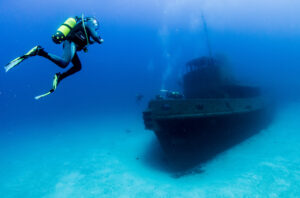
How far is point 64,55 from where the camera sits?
272cm

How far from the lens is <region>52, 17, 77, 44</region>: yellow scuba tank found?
8.75ft

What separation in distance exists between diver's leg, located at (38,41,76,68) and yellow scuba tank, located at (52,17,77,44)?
0.12 m

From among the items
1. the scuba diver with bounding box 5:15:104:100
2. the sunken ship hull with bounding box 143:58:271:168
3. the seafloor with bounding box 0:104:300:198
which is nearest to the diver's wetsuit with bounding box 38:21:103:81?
the scuba diver with bounding box 5:15:104:100

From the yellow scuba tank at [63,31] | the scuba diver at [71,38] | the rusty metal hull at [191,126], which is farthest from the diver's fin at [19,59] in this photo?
the rusty metal hull at [191,126]

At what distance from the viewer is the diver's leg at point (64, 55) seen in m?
2.55

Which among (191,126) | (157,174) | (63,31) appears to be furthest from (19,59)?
(157,174)

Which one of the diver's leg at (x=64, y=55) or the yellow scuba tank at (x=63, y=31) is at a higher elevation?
the yellow scuba tank at (x=63, y=31)

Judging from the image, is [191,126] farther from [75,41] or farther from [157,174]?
[75,41]

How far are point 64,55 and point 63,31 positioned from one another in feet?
1.22

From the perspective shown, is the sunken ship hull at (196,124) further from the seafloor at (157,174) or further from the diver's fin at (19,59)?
the diver's fin at (19,59)

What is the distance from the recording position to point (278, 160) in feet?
23.7

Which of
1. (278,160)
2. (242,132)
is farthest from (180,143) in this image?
(242,132)

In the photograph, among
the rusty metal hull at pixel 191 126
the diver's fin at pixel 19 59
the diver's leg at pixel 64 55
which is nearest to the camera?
the diver's fin at pixel 19 59

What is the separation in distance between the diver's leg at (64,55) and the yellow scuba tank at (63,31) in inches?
4.8
